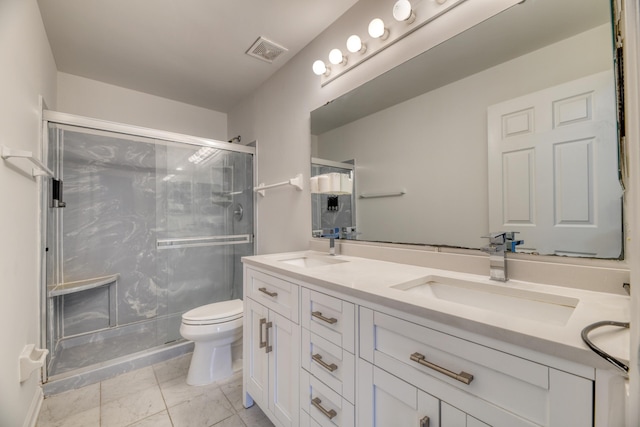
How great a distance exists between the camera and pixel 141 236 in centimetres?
259

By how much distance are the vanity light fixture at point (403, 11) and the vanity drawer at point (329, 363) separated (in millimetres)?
1463

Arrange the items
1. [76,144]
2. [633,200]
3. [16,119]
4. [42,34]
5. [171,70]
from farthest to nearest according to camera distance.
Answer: [171,70], [76,144], [42,34], [16,119], [633,200]

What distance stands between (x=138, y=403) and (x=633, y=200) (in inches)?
87.6

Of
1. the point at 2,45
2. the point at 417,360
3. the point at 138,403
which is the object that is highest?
the point at 2,45

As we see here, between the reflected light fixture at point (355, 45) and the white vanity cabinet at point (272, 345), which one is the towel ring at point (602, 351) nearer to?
the white vanity cabinet at point (272, 345)

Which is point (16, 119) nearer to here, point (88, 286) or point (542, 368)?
point (88, 286)

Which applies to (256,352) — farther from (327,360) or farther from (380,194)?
(380,194)

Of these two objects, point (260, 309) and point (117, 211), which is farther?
point (117, 211)

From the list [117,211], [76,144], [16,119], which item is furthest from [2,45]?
[117,211]

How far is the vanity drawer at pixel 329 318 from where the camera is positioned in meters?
0.90

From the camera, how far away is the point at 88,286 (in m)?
2.16

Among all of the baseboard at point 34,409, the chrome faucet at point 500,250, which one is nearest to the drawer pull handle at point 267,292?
the chrome faucet at point 500,250

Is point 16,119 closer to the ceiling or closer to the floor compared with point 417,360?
closer to the ceiling

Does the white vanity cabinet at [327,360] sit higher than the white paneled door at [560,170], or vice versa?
the white paneled door at [560,170]
